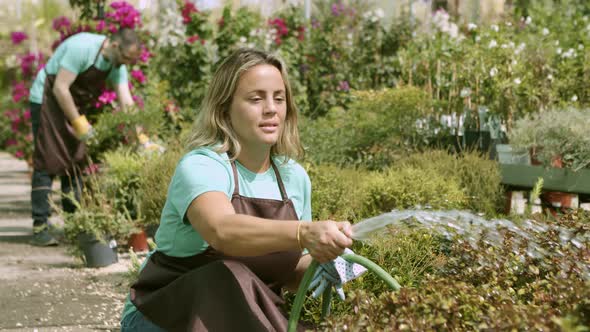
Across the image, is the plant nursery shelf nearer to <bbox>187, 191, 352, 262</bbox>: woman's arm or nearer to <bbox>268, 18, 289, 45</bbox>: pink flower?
<bbox>187, 191, 352, 262</bbox>: woman's arm

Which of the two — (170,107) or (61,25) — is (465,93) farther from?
(61,25)

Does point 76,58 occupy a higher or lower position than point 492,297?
higher

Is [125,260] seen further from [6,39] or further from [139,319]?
[6,39]

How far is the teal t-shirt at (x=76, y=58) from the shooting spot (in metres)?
6.13

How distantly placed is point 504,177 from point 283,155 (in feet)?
10.4

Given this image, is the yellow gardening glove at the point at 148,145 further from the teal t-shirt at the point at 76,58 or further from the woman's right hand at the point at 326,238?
the woman's right hand at the point at 326,238

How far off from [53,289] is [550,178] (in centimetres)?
311

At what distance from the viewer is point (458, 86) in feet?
22.3

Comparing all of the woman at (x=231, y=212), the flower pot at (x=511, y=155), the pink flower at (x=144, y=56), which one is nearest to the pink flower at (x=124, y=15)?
the pink flower at (x=144, y=56)

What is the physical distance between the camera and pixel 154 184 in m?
5.60

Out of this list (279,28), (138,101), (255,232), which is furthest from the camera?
(279,28)

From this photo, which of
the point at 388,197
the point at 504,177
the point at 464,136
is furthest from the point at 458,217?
the point at 464,136

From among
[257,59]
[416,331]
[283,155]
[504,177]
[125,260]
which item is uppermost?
[257,59]

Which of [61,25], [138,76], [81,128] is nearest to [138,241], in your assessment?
[81,128]
